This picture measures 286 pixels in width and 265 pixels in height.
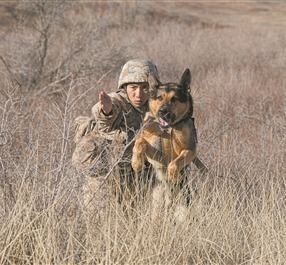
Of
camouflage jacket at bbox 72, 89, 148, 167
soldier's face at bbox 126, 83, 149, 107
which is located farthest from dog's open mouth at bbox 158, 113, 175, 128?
soldier's face at bbox 126, 83, 149, 107

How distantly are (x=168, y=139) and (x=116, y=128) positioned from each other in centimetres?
47

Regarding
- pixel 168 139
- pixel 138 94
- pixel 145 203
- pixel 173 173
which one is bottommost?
pixel 145 203

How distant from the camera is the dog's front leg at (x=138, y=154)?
3.84m

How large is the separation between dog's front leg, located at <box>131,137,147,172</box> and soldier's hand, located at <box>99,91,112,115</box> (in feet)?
0.93

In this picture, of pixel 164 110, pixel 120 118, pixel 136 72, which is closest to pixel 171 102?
pixel 164 110

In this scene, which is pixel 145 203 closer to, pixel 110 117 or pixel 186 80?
pixel 110 117

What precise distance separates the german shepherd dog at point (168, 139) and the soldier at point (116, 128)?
12cm

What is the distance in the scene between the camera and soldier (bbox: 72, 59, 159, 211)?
12.7 feet

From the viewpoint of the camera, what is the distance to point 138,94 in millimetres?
4324

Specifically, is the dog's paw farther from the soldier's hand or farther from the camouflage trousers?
the soldier's hand

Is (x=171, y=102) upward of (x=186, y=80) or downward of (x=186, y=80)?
downward

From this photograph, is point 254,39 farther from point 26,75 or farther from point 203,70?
point 26,75

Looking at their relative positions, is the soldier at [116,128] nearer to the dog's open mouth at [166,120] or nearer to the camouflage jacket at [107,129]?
the camouflage jacket at [107,129]

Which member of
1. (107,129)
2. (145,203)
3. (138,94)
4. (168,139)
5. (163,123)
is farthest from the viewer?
(138,94)
